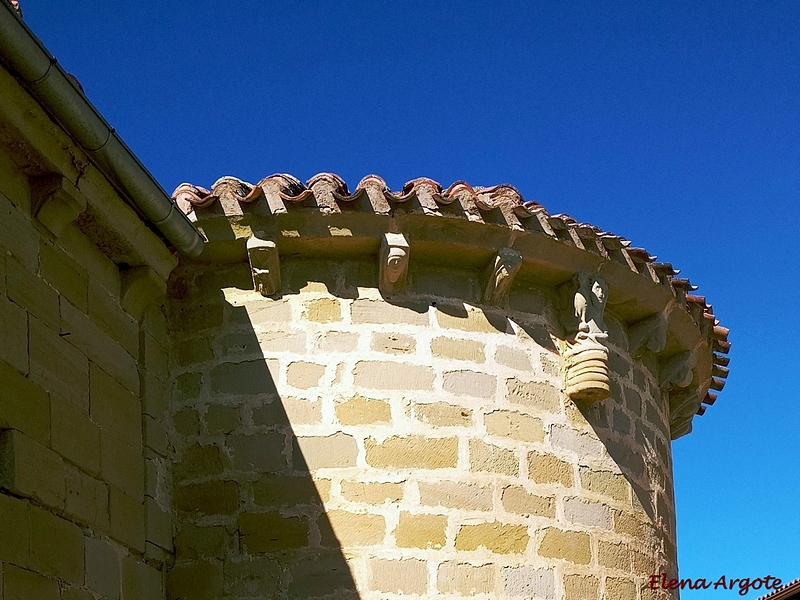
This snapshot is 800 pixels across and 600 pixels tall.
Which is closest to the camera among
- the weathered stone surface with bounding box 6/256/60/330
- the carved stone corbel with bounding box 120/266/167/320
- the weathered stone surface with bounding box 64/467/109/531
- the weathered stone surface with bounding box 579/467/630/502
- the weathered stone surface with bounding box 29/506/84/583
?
the weathered stone surface with bounding box 29/506/84/583

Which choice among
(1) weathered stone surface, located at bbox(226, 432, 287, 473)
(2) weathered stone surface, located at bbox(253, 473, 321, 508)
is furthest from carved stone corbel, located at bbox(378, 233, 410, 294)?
(2) weathered stone surface, located at bbox(253, 473, 321, 508)

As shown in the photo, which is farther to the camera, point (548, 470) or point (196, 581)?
point (548, 470)

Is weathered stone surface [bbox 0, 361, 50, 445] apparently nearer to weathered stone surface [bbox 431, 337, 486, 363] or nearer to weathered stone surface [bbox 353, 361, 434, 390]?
weathered stone surface [bbox 353, 361, 434, 390]

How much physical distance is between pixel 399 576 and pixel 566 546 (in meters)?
0.96

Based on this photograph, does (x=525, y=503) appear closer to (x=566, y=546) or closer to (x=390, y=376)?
(x=566, y=546)

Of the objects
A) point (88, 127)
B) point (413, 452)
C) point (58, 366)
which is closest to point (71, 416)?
point (58, 366)

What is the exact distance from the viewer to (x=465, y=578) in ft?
19.4

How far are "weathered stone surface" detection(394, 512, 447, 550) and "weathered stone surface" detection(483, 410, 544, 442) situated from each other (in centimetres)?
58

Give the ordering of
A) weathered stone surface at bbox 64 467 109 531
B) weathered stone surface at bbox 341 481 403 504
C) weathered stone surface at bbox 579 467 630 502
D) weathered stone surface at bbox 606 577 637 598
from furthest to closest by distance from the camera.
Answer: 1. weathered stone surface at bbox 579 467 630 502
2. weathered stone surface at bbox 606 577 637 598
3. weathered stone surface at bbox 341 481 403 504
4. weathered stone surface at bbox 64 467 109 531

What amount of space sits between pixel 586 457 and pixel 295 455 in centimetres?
162

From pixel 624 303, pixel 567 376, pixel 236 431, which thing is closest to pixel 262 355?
pixel 236 431

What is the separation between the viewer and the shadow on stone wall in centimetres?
588

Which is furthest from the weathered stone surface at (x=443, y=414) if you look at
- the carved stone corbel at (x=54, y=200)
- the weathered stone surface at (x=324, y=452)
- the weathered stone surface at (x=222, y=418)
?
the carved stone corbel at (x=54, y=200)

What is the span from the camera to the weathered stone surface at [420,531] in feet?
19.4
